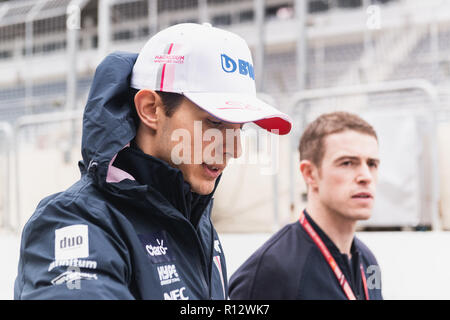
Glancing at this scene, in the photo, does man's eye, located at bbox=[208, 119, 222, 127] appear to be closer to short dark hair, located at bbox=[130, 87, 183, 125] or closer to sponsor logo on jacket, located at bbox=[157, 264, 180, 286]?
short dark hair, located at bbox=[130, 87, 183, 125]

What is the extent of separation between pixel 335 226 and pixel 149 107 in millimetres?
1025

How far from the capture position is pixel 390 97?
332 cm

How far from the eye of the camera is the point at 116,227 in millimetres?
818

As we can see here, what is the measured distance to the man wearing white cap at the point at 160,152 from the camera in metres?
0.82

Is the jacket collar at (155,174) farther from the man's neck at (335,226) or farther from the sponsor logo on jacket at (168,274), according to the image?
the man's neck at (335,226)

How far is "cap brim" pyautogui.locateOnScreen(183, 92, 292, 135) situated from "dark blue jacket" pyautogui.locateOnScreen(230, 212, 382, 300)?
2.30 ft

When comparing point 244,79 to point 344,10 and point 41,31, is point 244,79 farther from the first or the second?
point 344,10

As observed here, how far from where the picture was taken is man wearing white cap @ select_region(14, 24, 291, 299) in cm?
82

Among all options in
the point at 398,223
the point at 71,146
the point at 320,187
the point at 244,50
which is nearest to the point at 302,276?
the point at 320,187

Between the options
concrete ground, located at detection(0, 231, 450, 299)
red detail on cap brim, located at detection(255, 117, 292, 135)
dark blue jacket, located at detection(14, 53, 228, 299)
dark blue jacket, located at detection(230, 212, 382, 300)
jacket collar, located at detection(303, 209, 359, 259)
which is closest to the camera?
dark blue jacket, located at detection(14, 53, 228, 299)

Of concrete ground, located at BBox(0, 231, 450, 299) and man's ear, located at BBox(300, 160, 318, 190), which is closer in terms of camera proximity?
man's ear, located at BBox(300, 160, 318, 190)

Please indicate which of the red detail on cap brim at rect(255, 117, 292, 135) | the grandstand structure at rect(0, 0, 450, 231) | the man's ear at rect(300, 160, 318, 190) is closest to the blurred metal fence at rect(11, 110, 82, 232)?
the grandstand structure at rect(0, 0, 450, 231)

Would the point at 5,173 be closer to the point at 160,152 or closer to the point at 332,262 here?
the point at 332,262

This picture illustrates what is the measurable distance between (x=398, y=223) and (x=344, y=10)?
696 centimetres
